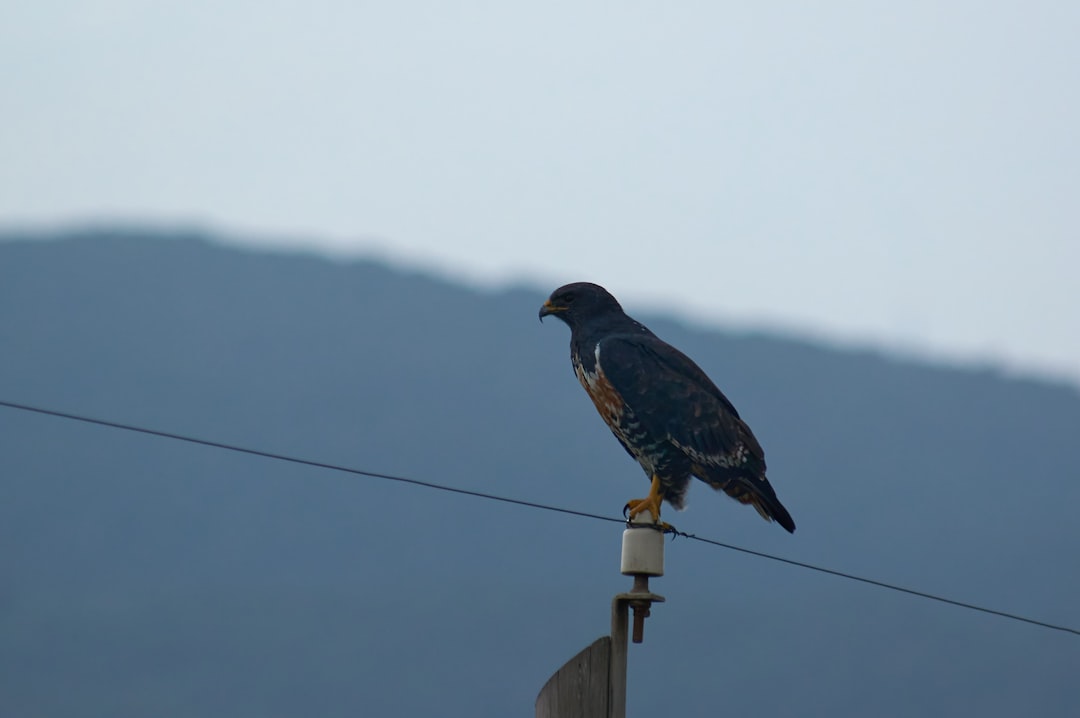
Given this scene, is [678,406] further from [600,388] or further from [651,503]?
[651,503]

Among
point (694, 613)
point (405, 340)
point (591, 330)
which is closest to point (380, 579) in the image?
point (694, 613)

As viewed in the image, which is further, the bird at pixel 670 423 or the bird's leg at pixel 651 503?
the bird at pixel 670 423

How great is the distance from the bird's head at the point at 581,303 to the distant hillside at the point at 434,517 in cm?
7404

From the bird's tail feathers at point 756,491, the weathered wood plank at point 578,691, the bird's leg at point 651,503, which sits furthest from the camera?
the bird's tail feathers at point 756,491

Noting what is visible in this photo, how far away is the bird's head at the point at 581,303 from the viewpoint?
25.8 ft

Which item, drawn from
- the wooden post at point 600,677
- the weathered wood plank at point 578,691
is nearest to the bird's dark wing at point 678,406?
the wooden post at point 600,677

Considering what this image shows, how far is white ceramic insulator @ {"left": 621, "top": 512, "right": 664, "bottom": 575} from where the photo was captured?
5562 millimetres

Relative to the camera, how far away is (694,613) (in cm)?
10575

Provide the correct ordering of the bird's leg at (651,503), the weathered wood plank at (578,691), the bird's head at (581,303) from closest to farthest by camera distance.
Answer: the weathered wood plank at (578,691), the bird's leg at (651,503), the bird's head at (581,303)

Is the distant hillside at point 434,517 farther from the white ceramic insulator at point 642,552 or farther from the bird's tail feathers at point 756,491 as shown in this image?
the white ceramic insulator at point 642,552

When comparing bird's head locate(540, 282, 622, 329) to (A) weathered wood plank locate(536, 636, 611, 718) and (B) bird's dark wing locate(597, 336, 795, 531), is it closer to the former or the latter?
(B) bird's dark wing locate(597, 336, 795, 531)

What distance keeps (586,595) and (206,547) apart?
33516 millimetres

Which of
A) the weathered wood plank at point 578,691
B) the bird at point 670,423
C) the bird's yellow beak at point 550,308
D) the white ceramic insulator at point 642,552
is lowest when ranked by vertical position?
the weathered wood plank at point 578,691

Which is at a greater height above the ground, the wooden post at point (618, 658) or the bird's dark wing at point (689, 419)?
the bird's dark wing at point (689, 419)
